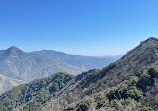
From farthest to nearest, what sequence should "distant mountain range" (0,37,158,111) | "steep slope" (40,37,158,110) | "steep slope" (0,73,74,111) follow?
1. "steep slope" (0,73,74,111)
2. "steep slope" (40,37,158,110)
3. "distant mountain range" (0,37,158,111)

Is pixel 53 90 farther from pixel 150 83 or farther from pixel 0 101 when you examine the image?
pixel 150 83

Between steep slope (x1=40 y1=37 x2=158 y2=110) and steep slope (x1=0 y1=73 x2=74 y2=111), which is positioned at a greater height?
steep slope (x1=40 y1=37 x2=158 y2=110)

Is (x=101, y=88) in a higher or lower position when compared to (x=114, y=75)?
lower

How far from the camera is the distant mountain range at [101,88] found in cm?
1805

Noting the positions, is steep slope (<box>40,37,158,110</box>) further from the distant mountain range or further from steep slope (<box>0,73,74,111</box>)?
steep slope (<box>0,73,74,111</box>)

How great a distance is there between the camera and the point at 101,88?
101 ft

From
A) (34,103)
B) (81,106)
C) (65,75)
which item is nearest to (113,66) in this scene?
(81,106)

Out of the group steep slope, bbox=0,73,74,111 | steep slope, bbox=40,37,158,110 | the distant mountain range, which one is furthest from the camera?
steep slope, bbox=0,73,74,111

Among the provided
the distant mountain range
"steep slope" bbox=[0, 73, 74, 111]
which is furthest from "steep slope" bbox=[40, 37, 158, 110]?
"steep slope" bbox=[0, 73, 74, 111]

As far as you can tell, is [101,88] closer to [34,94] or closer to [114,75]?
[114,75]

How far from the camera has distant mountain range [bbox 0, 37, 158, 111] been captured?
1805 cm

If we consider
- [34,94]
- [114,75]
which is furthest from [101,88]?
[34,94]

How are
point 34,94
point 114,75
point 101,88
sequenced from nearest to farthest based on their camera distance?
point 101,88 → point 114,75 → point 34,94

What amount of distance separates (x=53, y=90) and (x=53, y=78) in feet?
44.6
